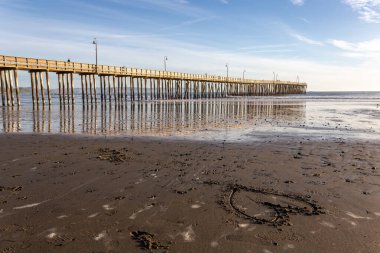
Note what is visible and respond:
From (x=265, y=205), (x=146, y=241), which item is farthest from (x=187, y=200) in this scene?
(x=146, y=241)

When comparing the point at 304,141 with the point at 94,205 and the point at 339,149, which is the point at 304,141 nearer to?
the point at 339,149

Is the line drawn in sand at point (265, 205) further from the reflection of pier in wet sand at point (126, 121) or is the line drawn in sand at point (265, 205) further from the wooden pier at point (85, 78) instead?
the wooden pier at point (85, 78)

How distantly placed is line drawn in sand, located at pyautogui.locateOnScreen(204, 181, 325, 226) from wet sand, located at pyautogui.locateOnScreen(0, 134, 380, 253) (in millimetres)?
16

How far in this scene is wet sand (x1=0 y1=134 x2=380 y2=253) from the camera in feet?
12.5

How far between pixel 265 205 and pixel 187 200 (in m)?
1.22

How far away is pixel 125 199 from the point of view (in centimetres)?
521

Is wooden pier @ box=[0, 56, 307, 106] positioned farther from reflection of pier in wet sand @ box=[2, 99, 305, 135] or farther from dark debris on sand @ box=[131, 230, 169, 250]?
dark debris on sand @ box=[131, 230, 169, 250]

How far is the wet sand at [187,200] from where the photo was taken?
3.79 m

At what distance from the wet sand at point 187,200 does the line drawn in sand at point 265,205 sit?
0.02m

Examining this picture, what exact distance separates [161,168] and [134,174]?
765mm

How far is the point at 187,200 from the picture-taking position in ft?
17.2

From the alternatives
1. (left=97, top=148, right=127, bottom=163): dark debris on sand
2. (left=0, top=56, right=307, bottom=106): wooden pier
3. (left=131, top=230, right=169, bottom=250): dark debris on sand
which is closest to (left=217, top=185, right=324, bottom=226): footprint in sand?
(left=131, top=230, right=169, bottom=250): dark debris on sand

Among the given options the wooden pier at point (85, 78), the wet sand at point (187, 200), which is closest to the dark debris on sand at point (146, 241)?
the wet sand at point (187, 200)

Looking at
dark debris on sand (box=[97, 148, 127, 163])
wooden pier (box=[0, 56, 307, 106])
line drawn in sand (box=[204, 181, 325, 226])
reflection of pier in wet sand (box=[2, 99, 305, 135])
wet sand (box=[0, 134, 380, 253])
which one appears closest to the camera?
wet sand (box=[0, 134, 380, 253])
